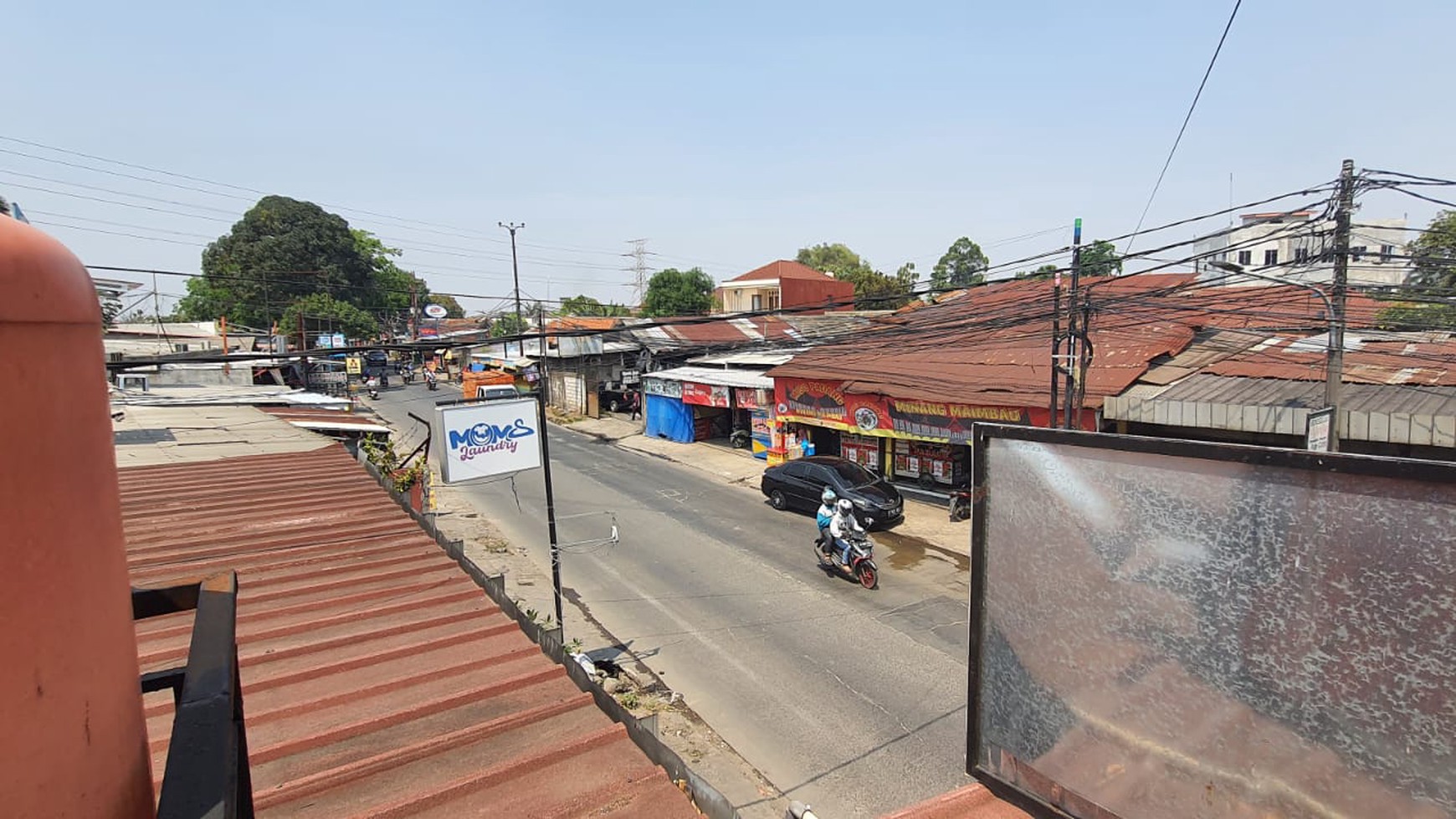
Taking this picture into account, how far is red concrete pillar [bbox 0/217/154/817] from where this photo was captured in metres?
0.95

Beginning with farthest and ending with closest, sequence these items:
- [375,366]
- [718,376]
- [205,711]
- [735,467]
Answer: [375,366], [718,376], [735,467], [205,711]

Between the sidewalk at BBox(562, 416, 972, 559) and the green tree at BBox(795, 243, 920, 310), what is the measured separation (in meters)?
8.88

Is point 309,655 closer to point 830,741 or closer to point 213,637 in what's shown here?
point 213,637

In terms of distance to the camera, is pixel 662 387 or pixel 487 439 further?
pixel 662 387

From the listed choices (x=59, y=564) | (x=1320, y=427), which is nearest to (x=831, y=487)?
(x=1320, y=427)

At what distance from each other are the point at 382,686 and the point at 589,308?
69.0 meters

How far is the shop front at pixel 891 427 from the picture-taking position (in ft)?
58.3

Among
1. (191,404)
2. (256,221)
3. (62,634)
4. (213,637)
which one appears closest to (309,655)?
(213,637)

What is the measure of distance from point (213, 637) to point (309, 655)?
437cm

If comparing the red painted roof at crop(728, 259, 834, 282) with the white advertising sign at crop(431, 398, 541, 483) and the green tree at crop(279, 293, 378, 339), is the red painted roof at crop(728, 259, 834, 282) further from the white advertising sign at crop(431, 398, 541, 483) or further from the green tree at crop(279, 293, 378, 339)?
the white advertising sign at crop(431, 398, 541, 483)

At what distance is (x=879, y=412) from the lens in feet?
65.0

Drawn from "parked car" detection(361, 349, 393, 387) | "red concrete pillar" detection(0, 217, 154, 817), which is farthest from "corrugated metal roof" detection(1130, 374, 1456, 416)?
"parked car" detection(361, 349, 393, 387)

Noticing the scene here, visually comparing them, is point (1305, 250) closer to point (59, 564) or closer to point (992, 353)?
point (992, 353)

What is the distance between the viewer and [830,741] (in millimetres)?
8430
